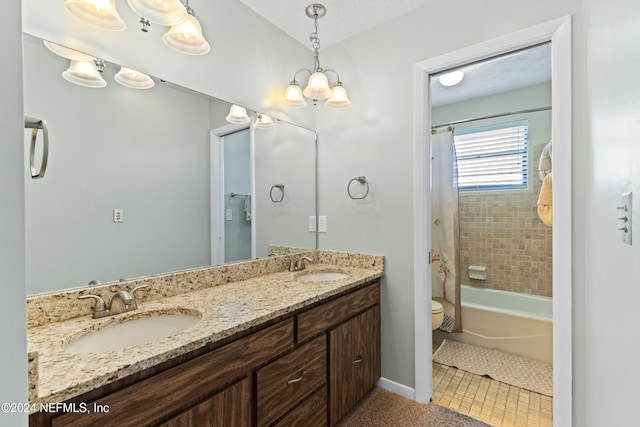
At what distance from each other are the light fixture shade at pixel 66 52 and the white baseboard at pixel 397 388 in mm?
2401

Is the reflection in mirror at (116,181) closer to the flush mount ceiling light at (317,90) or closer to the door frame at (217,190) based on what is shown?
the door frame at (217,190)

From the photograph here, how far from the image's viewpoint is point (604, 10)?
975 mm

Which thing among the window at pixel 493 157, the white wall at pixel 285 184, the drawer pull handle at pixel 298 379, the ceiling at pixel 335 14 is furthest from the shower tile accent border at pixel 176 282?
the window at pixel 493 157

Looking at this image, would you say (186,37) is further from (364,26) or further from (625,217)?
(625,217)

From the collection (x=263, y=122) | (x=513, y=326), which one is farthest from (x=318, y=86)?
(x=513, y=326)

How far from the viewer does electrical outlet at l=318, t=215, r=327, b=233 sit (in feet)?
7.40

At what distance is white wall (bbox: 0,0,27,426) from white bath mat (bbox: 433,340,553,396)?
2.60 metres

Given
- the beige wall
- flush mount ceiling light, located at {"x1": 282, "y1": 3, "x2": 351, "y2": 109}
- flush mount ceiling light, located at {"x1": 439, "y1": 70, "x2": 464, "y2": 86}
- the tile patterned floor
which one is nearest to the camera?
the tile patterned floor

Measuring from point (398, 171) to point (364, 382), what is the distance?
137 cm

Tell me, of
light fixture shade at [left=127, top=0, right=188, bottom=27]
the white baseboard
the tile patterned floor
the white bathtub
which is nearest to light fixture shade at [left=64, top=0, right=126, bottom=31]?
light fixture shade at [left=127, top=0, right=188, bottom=27]

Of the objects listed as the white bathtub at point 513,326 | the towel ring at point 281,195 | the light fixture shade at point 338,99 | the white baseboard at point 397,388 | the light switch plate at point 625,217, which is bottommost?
the white baseboard at point 397,388

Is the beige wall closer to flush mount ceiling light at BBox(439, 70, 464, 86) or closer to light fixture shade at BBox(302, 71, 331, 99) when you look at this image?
flush mount ceiling light at BBox(439, 70, 464, 86)

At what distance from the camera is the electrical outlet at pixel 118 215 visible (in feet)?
4.07

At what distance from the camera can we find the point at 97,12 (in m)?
1.11
